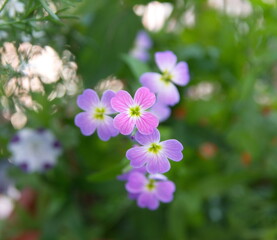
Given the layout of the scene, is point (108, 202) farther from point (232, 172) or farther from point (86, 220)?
point (232, 172)

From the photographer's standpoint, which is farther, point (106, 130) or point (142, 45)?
point (142, 45)

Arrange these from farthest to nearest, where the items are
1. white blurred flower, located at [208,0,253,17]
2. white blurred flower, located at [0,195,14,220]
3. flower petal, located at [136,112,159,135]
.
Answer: white blurred flower, located at [0,195,14,220] < white blurred flower, located at [208,0,253,17] < flower petal, located at [136,112,159,135]

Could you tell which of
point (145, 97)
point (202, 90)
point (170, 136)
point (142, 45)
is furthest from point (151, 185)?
point (202, 90)

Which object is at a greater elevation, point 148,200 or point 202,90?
point 202,90

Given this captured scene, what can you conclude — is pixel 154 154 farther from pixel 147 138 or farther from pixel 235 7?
pixel 235 7

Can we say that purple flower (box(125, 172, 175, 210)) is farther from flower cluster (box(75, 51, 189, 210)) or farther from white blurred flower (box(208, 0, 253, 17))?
white blurred flower (box(208, 0, 253, 17))

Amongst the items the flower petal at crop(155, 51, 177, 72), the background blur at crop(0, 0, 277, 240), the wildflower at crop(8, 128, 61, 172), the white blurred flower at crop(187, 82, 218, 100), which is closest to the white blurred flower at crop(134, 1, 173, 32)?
the background blur at crop(0, 0, 277, 240)

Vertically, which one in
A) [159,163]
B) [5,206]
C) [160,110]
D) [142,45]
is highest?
[142,45]
